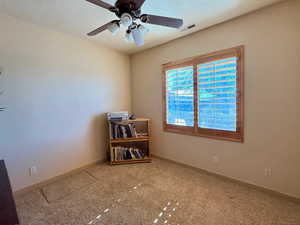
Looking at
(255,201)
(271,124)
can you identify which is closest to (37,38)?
(271,124)

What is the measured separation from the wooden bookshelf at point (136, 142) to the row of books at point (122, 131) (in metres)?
0.03

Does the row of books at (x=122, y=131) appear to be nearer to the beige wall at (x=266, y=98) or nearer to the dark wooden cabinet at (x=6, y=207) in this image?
the beige wall at (x=266, y=98)

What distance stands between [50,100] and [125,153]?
1.69m

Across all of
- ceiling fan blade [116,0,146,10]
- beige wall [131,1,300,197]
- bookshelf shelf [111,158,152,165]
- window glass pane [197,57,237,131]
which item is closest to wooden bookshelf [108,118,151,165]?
bookshelf shelf [111,158,152,165]

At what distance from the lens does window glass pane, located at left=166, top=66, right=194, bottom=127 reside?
2.75 meters

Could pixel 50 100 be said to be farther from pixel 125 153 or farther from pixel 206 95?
pixel 206 95

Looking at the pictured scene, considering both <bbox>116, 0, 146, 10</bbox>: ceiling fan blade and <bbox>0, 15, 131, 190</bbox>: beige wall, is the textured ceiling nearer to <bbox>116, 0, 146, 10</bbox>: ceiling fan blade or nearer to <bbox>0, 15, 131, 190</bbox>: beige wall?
<bbox>0, 15, 131, 190</bbox>: beige wall

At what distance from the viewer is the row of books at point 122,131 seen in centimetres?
307

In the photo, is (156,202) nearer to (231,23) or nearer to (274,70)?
(274,70)

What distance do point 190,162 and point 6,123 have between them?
2.93 m

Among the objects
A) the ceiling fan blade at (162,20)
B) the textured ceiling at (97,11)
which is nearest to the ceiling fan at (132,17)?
the ceiling fan blade at (162,20)

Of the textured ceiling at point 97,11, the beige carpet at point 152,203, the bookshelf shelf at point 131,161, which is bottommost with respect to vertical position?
the beige carpet at point 152,203

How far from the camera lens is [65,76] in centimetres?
258

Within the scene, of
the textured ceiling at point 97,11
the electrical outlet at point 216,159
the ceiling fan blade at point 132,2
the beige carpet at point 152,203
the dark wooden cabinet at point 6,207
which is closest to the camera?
the dark wooden cabinet at point 6,207
